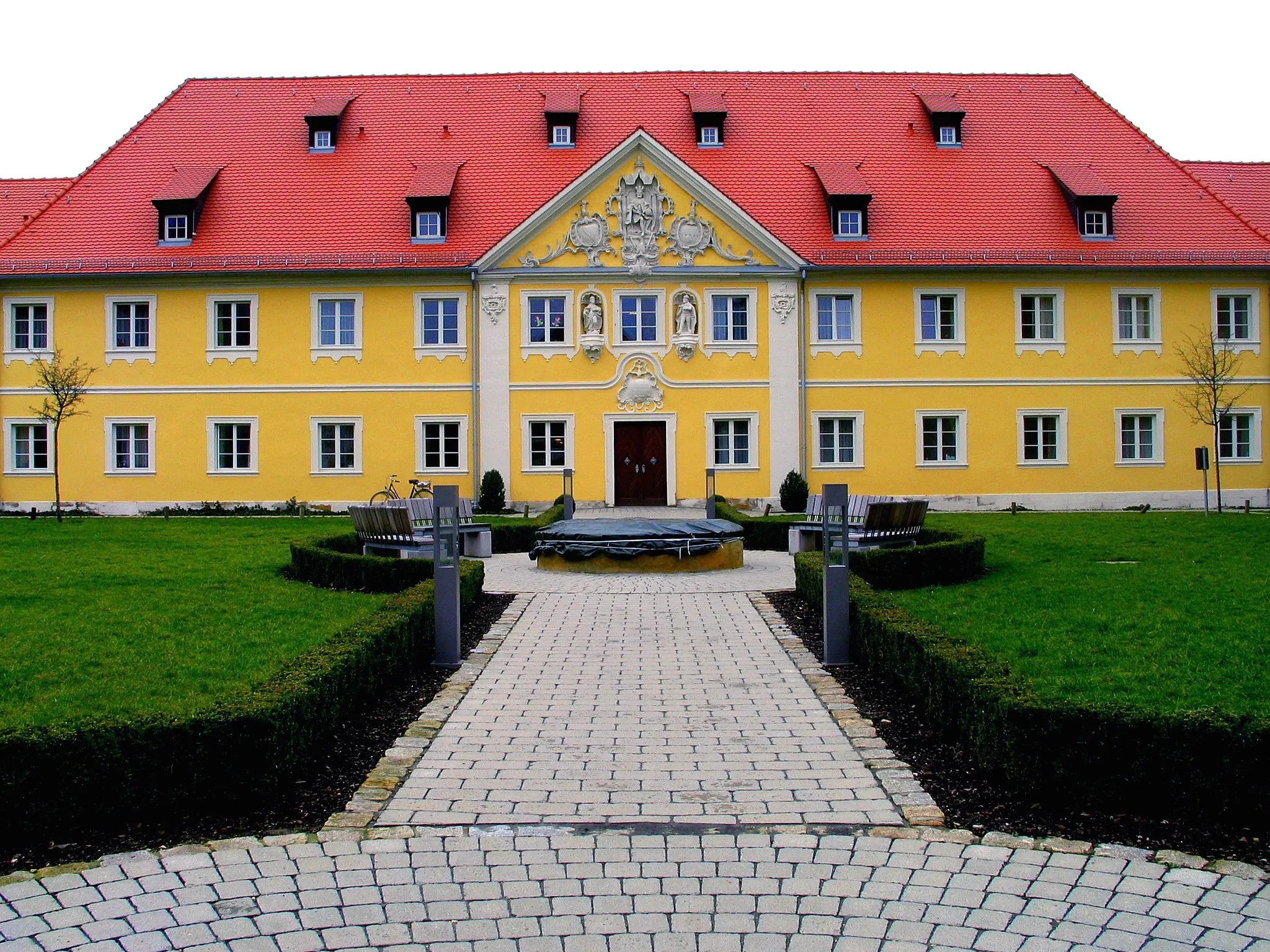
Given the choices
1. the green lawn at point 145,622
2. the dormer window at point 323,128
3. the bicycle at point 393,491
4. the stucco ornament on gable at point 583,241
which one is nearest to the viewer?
the green lawn at point 145,622

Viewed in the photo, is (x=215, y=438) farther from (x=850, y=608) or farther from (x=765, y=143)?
(x=850, y=608)

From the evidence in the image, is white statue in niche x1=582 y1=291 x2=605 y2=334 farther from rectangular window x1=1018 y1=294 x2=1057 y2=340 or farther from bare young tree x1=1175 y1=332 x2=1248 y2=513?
bare young tree x1=1175 y1=332 x2=1248 y2=513

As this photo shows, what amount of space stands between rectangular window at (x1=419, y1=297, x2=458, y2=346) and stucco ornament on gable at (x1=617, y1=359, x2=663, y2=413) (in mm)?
4930

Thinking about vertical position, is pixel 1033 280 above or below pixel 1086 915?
above

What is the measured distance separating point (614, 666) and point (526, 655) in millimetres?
1024

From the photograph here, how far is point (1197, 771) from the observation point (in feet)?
16.9

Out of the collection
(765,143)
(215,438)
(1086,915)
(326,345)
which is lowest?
(1086,915)

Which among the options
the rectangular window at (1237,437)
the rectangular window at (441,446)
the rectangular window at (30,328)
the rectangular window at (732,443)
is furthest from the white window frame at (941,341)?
the rectangular window at (30,328)

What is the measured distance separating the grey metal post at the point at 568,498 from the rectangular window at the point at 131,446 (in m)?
12.4

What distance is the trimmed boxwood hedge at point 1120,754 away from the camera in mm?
5105

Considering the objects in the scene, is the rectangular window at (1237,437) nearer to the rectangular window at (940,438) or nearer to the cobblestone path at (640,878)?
the rectangular window at (940,438)

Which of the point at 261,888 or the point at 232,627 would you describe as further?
the point at 232,627

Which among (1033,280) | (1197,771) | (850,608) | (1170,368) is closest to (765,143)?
(1033,280)

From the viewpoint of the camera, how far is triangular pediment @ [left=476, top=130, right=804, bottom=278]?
93.8 ft
